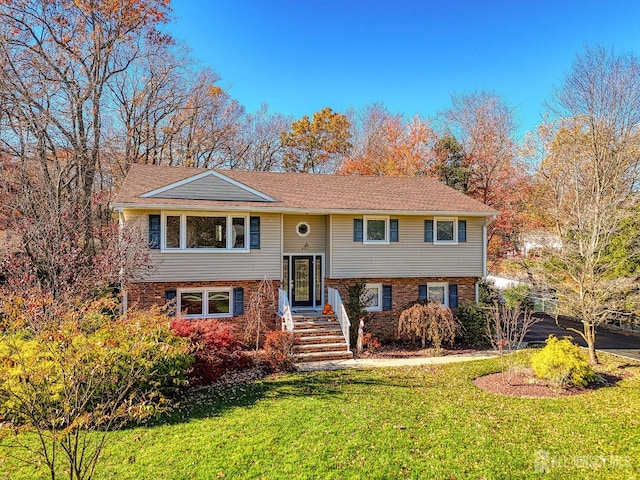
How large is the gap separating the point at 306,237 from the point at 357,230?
2155 millimetres

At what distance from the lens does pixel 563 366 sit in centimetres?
932

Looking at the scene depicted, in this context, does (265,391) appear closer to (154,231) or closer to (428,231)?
(154,231)

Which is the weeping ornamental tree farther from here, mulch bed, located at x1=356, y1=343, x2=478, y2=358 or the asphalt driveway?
mulch bed, located at x1=356, y1=343, x2=478, y2=358

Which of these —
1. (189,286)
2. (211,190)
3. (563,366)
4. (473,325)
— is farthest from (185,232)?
(563,366)

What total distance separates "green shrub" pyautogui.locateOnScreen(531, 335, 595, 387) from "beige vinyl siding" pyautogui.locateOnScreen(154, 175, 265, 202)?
1044 centimetres

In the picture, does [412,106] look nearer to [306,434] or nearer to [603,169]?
[603,169]

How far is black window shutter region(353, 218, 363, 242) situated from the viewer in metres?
14.9

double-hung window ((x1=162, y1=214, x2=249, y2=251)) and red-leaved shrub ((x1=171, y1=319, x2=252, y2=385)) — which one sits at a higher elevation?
double-hung window ((x1=162, y1=214, x2=249, y2=251))

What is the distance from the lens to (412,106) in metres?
28.5

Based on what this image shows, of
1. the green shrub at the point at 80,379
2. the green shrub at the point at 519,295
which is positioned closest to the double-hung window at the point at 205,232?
the green shrub at the point at 80,379

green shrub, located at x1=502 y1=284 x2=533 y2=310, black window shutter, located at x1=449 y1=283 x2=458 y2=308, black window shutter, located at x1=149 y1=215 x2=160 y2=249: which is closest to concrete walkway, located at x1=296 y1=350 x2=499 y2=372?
black window shutter, located at x1=449 y1=283 x2=458 y2=308

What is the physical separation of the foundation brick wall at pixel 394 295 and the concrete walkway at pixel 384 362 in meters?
2.43

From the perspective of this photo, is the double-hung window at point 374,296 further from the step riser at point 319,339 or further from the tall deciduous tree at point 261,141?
the tall deciduous tree at point 261,141

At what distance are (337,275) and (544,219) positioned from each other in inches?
623
